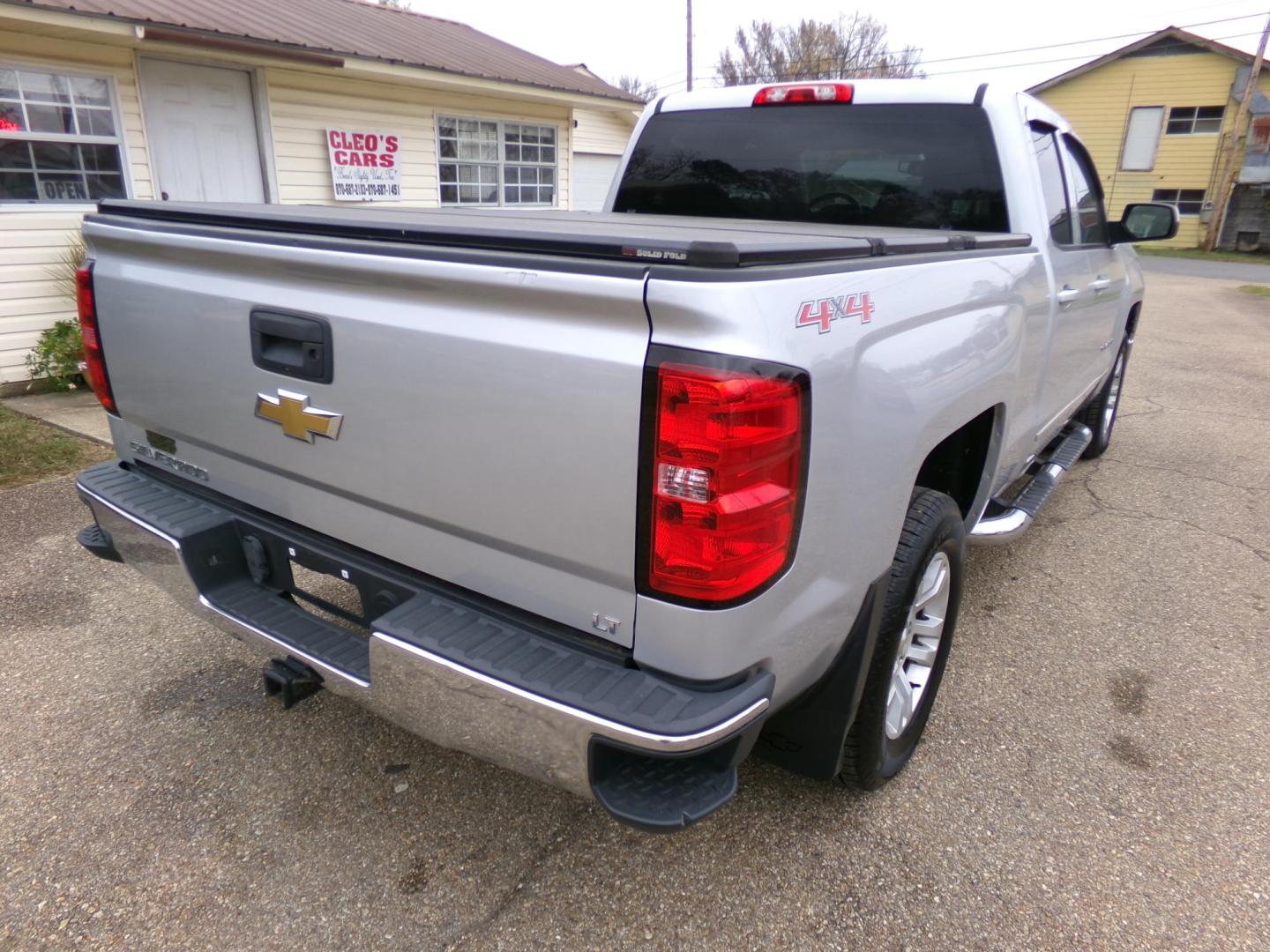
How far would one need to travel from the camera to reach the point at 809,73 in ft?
136

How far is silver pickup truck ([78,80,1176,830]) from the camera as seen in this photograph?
1.61 metres

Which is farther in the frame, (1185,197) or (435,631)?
(1185,197)

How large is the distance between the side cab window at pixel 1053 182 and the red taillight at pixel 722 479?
229 centimetres

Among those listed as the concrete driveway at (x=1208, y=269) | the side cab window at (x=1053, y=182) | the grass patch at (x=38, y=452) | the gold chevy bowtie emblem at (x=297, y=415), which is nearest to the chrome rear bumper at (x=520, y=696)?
the gold chevy bowtie emblem at (x=297, y=415)

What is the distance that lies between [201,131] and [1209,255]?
31.1 meters

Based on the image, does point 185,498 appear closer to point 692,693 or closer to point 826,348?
point 692,693

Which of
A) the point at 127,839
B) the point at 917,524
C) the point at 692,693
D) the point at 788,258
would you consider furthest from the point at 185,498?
the point at 917,524

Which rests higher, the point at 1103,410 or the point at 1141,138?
the point at 1141,138

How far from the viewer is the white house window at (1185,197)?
30750mm

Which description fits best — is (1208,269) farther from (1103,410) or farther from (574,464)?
(574,464)

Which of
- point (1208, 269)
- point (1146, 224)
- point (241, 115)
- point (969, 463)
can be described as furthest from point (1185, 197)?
point (969, 463)

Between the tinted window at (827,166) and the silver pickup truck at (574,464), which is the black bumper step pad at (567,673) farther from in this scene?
the tinted window at (827,166)

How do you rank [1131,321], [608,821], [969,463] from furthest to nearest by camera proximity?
[1131,321] < [969,463] < [608,821]

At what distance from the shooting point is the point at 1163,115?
30.8 meters
